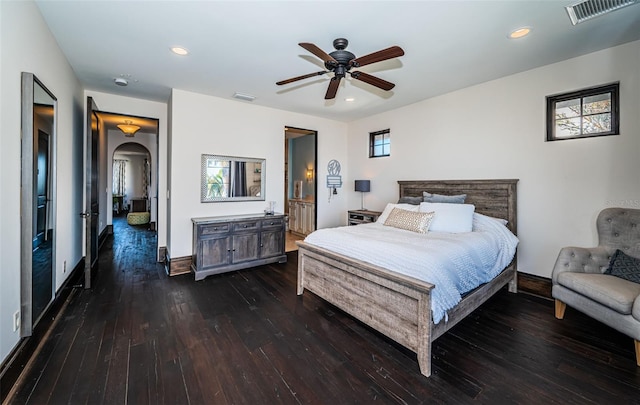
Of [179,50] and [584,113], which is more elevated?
[179,50]

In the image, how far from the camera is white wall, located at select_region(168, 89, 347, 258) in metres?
4.02

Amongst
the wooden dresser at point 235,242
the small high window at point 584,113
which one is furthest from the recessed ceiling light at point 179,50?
the small high window at point 584,113

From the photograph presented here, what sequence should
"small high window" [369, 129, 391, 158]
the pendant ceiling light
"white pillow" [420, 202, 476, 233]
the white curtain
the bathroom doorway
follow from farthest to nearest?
Answer: the white curtain → the bathroom doorway → the pendant ceiling light → "small high window" [369, 129, 391, 158] → "white pillow" [420, 202, 476, 233]

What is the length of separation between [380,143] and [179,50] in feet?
12.3

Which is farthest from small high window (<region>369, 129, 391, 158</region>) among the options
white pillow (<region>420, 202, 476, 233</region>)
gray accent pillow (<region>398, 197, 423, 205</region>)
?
white pillow (<region>420, 202, 476, 233</region>)

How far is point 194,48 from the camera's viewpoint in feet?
9.12

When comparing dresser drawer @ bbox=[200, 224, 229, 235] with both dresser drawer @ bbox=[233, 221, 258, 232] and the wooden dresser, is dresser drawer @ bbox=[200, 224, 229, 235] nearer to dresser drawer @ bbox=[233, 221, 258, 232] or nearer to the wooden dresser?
the wooden dresser

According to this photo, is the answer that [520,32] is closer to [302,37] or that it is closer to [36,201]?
[302,37]

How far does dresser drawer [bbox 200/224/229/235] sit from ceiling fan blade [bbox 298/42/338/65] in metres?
2.74

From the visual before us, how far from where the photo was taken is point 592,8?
7.03ft

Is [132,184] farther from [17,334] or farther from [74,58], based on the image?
[17,334]

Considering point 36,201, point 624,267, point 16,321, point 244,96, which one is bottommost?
point 16,321

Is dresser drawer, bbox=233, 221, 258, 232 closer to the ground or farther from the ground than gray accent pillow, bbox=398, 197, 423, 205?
closer to the ground

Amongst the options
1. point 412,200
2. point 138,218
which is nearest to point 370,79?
point 412,200
